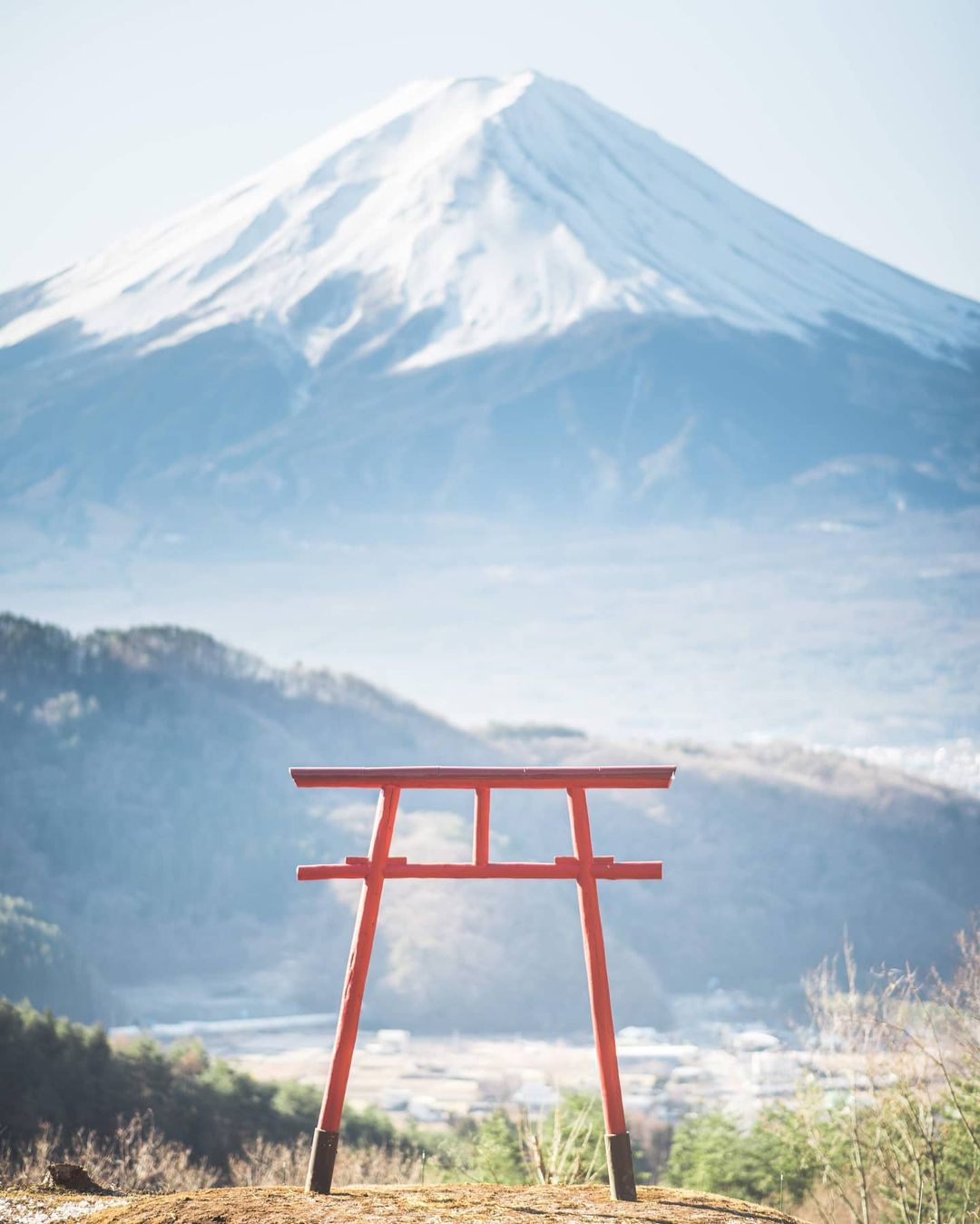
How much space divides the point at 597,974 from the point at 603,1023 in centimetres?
25

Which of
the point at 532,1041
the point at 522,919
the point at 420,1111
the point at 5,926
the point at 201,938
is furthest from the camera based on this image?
the point at 201,938

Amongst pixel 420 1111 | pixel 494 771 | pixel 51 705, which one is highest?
pixel 51 705

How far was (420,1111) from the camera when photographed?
65.2 metres

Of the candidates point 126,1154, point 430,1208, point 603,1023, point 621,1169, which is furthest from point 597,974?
point 126,1154

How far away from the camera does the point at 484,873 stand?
815cm

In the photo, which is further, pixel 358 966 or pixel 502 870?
pixel 502 870

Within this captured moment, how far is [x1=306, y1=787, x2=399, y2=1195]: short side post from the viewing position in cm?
771

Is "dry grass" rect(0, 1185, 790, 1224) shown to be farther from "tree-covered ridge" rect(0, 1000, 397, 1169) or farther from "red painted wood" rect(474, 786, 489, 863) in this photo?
"tree-covered ridge" rect(0, 1000, 397, 1169)

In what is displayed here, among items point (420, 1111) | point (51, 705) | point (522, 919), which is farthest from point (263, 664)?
point (420, 1111)

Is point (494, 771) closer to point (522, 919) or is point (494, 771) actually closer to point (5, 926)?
point (5, 926)

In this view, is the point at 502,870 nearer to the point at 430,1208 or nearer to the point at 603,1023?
the point at 603,1023

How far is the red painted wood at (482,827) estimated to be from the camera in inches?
320

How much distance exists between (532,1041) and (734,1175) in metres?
75.1

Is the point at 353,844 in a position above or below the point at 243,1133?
above
